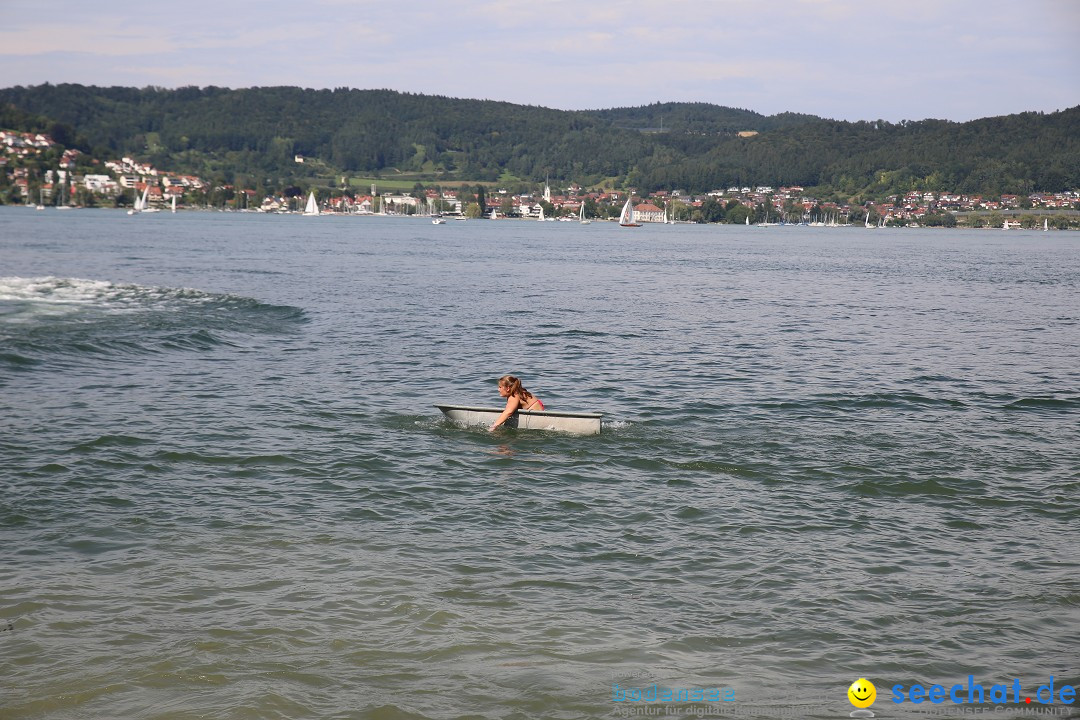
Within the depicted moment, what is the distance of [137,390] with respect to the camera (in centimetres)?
2250

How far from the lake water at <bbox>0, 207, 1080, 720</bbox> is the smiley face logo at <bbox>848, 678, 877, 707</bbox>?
0.14 metres

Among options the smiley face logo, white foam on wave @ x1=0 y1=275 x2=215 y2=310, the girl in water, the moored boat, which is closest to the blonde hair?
the girl in water

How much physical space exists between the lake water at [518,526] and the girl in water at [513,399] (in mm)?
546

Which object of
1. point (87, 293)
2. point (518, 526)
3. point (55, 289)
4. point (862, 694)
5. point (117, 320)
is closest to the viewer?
point (862, 694)

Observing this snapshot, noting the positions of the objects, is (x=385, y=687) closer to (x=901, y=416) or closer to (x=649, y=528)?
(x=649, y=528)

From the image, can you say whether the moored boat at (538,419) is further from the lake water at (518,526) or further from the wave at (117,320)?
the wave at (117,320)

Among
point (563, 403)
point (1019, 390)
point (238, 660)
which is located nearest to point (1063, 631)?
point (238, 660)

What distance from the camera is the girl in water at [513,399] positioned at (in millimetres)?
18438

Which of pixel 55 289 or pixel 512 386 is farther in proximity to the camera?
pixel 55 289

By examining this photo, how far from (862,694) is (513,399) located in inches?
426

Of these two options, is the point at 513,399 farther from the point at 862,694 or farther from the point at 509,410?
the point at 862,694

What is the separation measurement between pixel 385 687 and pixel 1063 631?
7.53m

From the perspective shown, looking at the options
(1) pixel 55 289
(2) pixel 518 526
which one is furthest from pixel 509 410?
(1) pixel 55 289

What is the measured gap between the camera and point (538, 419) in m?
18.6
